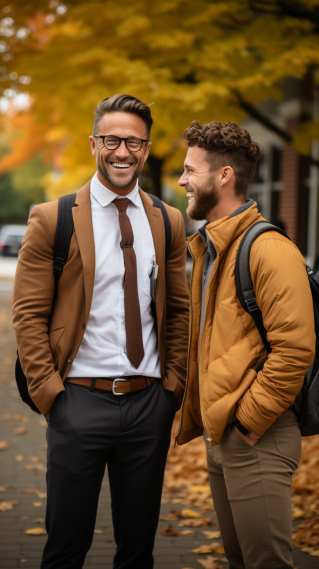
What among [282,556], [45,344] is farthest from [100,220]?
[282,556]

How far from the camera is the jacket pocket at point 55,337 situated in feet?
9.29

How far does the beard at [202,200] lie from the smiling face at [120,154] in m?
0.30

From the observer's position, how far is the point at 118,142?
9.30ft

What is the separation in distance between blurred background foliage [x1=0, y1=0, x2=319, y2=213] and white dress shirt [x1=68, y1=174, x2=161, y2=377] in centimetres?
485

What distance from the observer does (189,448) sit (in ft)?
20.6

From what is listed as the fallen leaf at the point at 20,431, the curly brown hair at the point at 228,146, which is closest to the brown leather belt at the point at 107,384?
the curly brown hair at the point at 228,146

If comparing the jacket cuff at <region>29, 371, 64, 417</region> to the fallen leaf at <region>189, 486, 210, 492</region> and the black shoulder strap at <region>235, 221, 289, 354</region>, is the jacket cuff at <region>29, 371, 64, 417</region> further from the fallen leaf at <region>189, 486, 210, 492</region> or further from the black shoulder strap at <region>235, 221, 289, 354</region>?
the fallen leaf at <region>189, 486, 210, 492</region>

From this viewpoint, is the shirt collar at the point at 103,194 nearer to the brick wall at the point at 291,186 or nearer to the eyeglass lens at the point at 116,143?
the eyeglass lens at the point at 116,143

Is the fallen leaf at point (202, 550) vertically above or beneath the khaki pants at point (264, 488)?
beneath

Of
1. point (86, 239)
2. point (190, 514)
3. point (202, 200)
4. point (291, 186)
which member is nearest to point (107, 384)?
point (86, 239)

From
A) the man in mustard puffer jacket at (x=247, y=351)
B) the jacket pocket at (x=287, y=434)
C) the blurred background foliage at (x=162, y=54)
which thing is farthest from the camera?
the blurred background foliage at (x=162, y=54)

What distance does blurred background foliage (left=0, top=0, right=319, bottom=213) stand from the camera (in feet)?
24.0

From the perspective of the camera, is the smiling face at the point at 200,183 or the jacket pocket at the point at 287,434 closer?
the jacket pocket at the point at 287,434

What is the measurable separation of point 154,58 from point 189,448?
17.1 feet
